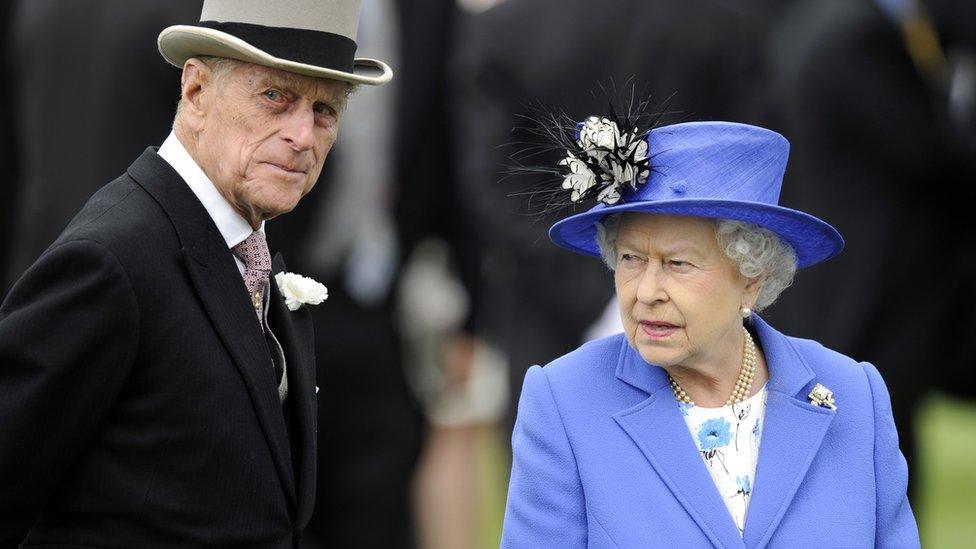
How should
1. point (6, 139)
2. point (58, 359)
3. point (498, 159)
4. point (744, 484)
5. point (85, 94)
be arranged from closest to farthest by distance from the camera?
point (58, 359) → point (744, 484) → point (85, 94) → point (498, 159) → point (6, 139)

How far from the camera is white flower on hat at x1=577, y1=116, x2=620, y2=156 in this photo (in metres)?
4.12

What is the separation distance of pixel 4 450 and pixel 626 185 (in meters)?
1.47

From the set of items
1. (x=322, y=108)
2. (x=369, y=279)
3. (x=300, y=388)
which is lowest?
(x=369, y=279)

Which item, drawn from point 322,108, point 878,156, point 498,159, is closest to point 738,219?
point 322,108

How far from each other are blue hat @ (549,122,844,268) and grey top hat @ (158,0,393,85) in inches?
27.0

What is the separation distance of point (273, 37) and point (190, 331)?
72 cm

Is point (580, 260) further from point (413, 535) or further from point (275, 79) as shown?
point (275, 79)

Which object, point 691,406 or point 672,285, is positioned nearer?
point 672,285

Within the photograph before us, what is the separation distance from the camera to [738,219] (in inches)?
162

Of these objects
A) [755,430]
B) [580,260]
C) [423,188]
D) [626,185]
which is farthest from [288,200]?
[423,188]

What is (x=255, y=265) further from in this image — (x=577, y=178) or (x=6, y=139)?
(x=6, y=139)

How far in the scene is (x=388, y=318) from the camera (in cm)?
728

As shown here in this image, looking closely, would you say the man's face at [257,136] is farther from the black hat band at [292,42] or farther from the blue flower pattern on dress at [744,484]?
the blue flower pattern on dress at [744,484]

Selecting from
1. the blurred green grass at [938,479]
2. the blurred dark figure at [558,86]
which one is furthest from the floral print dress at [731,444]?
the blurred green grass at [938,479]
